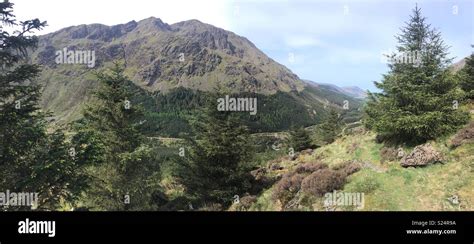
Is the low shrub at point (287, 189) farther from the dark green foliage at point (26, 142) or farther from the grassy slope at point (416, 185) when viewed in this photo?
the dark green foliage at point (26, 142)

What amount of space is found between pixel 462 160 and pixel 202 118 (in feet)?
59.0

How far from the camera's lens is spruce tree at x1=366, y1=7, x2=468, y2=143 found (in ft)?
62.6

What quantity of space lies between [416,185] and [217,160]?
46.8ft

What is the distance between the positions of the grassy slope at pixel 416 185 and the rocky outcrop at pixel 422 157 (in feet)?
1.19

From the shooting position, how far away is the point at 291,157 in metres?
31.9

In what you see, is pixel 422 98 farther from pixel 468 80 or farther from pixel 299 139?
pixel 299 139

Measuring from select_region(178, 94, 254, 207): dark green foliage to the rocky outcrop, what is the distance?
10.8 m

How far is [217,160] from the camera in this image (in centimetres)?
2589

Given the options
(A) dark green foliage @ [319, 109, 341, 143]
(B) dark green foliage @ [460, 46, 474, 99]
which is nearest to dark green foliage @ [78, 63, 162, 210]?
(B) dark green foliage @ [460, 46, 474, 99]

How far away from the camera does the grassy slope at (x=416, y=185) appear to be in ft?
46.5

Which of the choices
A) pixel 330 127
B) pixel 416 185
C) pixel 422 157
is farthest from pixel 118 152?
pixel 330 127

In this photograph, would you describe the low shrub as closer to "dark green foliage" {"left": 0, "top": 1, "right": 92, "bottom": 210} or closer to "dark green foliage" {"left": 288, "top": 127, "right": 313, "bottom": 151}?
"dark green foliage" {"left": 0, "top": 1, "right": 92, "bottom": 210}

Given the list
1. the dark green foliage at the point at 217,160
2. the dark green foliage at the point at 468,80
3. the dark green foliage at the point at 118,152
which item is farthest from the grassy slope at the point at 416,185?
the dark green foliage at the point at 118,152
